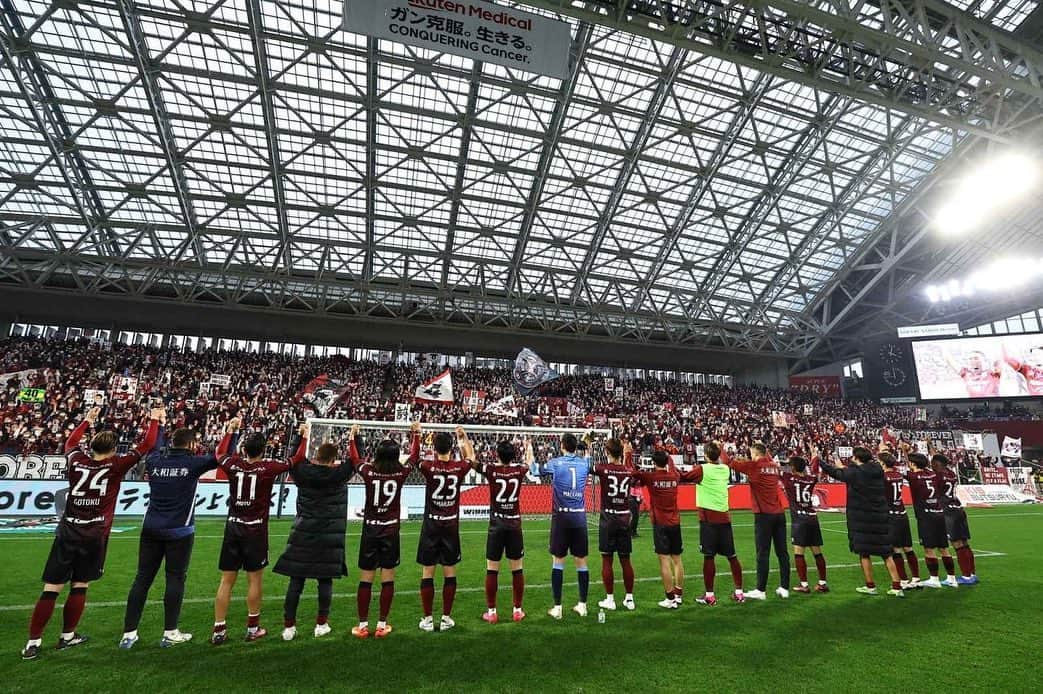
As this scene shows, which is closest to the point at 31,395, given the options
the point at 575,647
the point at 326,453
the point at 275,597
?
the point at 275,597

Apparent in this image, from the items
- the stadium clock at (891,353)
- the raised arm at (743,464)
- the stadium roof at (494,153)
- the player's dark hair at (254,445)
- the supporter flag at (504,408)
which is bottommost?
the raised arm at (743,464)

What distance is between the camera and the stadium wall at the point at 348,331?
31.2 metres

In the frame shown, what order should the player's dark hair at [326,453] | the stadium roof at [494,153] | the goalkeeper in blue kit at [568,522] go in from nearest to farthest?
the player's dark hair at [326,453] < the goalkeeper in blue kit at [568,522] < the stadium roof at [494,153]

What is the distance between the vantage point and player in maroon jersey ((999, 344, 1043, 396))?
3127 centimetres

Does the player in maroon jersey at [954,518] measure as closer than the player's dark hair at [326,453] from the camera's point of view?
No

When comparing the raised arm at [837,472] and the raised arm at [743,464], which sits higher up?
the raised arm at [743,464]

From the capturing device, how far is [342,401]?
29938 mm

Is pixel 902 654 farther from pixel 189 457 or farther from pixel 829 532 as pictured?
A: pixel 829 532

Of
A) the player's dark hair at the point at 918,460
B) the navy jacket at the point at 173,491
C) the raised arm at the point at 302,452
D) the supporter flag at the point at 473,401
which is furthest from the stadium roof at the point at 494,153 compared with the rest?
the navy jacket at the point at 173,491

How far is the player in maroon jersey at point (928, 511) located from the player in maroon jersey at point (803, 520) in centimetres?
190

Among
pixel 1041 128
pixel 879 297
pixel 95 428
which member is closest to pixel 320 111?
pixel 95 428

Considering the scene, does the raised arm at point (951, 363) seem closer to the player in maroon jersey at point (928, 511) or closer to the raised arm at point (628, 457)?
the player in maroon jersey at point (928, 511)

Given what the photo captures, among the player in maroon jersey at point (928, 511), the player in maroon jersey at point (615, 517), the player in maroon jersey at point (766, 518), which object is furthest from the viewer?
the player in maroon jersey at point (928, 511)

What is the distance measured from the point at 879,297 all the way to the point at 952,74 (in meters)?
19.2
